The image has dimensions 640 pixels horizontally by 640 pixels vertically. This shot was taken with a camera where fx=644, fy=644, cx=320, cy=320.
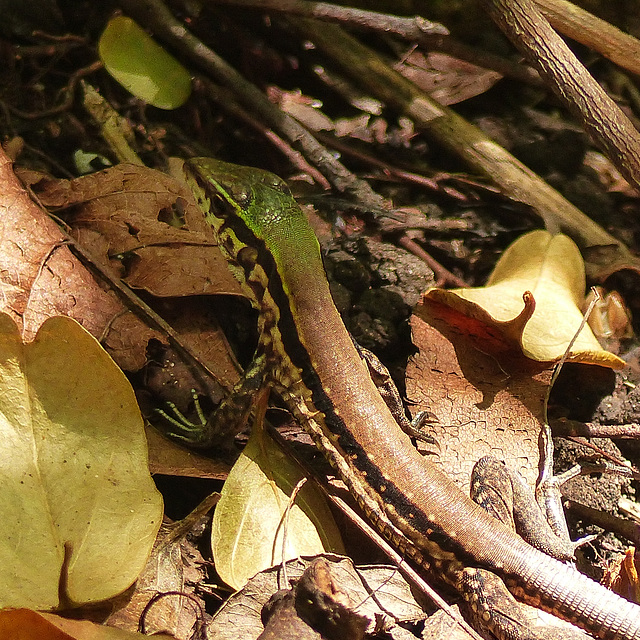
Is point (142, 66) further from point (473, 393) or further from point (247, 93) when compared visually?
point (473, 393)

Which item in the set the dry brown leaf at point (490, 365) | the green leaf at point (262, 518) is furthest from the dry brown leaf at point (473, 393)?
the green leaf at point (262, 518)

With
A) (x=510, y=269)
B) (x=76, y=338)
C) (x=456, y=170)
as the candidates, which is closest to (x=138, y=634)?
(x=76, y=338)

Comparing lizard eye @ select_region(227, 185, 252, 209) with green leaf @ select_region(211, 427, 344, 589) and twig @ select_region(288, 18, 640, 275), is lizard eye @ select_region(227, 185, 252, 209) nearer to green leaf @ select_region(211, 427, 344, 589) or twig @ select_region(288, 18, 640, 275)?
green leaf @ select_region(211, 427, 344, 589)

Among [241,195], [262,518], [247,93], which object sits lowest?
[262,518]

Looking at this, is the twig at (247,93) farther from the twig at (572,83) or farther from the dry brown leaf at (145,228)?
the twig at (572,83)

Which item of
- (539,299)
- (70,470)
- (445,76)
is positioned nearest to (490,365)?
(539,299)

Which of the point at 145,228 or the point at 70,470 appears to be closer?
the point at 70,470
